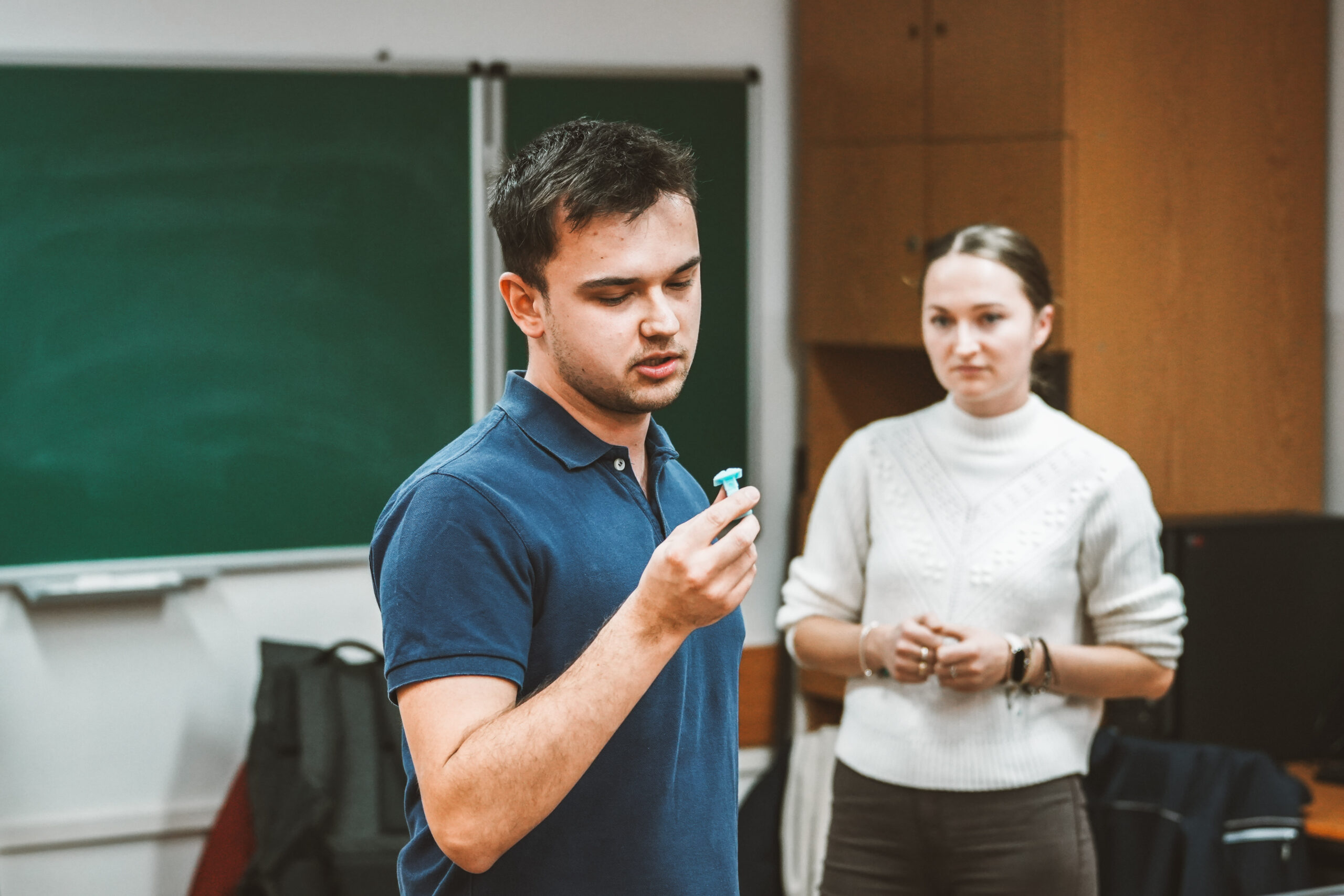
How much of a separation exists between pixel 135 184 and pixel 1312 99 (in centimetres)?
237

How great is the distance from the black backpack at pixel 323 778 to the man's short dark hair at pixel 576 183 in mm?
1720

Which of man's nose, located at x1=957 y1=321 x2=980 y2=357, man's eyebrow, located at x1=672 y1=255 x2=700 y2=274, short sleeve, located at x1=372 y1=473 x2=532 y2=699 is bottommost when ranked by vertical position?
short sleeve, located at x1=372 y1=473 x2=532 y2=699

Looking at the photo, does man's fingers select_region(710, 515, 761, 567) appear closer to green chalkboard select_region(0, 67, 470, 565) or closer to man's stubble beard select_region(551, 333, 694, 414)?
man's stubble beard select_region(551, 333, 694, 414)

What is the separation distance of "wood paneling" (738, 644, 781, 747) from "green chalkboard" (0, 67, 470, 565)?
875mm

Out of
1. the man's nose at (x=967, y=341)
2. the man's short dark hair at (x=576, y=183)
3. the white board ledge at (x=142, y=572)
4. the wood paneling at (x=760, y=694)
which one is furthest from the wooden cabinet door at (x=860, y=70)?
the man's short dark hair at (x=576, y=183)

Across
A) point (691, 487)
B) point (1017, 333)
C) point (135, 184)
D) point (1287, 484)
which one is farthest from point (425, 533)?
point (1287, 484)

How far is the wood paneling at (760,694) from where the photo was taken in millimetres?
3244

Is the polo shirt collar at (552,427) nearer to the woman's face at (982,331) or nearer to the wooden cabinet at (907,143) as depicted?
the woman's face at (982,331)

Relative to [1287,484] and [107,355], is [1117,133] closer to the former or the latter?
[1287,484]

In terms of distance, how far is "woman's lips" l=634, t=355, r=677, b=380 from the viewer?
1075 mm

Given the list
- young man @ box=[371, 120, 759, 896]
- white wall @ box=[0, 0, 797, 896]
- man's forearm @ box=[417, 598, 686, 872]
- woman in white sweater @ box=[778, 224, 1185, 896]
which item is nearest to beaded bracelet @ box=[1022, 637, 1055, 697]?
woman in white sweater @ box=[778, 224, 1185, 896]

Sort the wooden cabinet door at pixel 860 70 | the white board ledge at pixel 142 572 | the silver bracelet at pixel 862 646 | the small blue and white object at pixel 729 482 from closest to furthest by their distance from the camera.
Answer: the small blue and white object at pixel 729 482 < the silver bracelet at pixel 862 646 < the white board ledge at pixel 142 572 < the wooden cabinet door at pixel 860 70

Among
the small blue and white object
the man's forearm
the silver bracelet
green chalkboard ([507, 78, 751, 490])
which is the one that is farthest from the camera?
green chalkboard ([507, 78, 751, 490])

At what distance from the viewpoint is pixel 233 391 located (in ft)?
9.30
